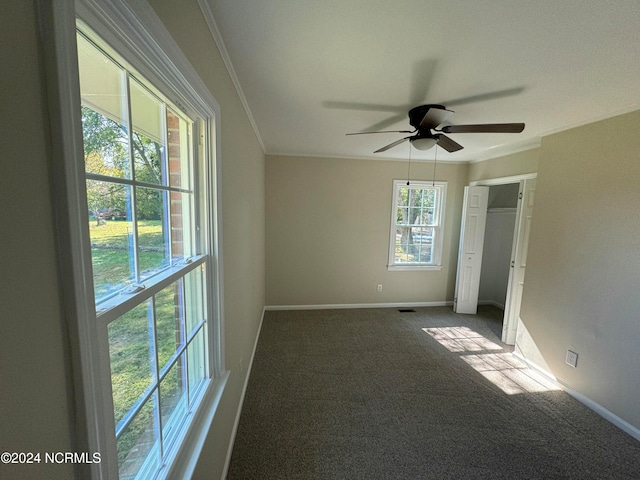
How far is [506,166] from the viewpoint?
134 inches

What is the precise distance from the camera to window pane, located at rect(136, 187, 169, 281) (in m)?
0.79

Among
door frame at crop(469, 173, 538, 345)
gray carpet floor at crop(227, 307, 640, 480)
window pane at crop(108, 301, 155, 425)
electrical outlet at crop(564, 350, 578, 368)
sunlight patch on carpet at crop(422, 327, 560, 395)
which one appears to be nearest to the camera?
window pane at crop(108, 301, 155, 425)

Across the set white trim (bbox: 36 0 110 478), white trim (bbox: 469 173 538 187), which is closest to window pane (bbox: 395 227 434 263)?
white trim (bbox: 469 173 538 187)

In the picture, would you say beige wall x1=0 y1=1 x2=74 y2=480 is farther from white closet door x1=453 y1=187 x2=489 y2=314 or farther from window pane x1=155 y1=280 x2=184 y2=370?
white closet door x1=453 y1=187 x2=489 y2=314

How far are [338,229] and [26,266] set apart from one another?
376 cm

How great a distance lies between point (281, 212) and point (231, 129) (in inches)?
90.7

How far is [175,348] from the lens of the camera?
104 centimetres

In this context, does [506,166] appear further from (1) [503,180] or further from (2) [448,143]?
(2) [448,143]

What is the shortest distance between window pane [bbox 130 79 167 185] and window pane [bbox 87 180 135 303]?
132 mm

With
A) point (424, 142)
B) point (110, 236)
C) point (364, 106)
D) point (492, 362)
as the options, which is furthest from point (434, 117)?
point (492, 362)

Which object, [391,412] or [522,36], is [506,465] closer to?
[391,412]

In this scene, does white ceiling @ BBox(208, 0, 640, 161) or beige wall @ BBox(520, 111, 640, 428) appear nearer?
white ceiling @ BBox(208, 0, 640, 161)

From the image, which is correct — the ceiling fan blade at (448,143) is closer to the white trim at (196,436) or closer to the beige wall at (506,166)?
the beige wall at (506,166)

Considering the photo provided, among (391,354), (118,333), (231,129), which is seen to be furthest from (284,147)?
(118,333)
